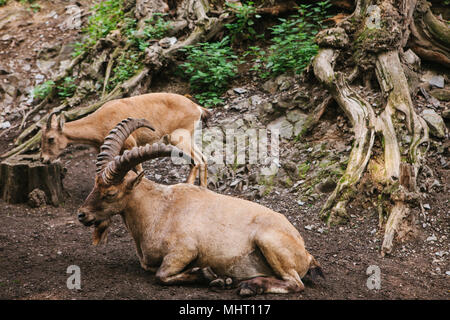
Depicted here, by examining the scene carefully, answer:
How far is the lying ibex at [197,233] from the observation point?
4992 mm

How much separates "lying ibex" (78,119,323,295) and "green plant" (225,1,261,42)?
26.1 feet

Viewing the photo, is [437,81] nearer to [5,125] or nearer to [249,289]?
[249,289]

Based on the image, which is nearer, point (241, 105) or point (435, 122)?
point (435, 122)

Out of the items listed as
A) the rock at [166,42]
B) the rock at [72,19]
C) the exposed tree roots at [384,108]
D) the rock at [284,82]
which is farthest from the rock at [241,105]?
the rock at [72,19]

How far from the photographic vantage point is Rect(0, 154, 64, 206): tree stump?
28.4 feet

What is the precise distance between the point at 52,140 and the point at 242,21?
6.47 meters

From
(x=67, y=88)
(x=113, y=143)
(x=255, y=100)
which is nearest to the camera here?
(x=113, y=143)

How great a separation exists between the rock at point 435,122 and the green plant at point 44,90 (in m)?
10.7

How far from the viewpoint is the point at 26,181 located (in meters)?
8.73

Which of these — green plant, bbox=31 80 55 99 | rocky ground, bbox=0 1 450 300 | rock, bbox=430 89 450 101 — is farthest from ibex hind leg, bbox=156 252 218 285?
green plant, bbox=31 80 55 99

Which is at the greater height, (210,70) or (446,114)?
(446,114)

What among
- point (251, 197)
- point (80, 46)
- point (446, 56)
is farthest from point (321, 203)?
point (80, 46)

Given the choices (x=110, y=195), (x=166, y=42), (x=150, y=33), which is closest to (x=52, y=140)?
(x=110, y=195)

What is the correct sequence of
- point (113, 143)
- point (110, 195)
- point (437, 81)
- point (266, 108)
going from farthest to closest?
point (266, 108) → point (437, 81) → point (113, 143) → point (110, 195)
